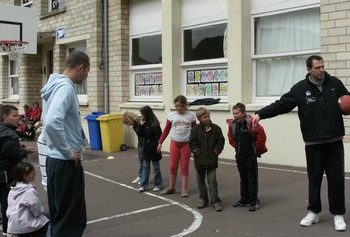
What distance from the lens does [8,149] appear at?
521cm

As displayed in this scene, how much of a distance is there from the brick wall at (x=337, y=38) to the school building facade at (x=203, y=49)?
20 mm

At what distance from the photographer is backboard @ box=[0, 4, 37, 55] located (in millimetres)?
12414

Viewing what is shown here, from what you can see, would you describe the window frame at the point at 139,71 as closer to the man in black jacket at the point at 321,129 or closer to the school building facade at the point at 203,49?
the school building facade at the point at 203,49

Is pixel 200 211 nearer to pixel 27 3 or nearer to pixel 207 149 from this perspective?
pixel 207 149

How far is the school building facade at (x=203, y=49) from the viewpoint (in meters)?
9.60

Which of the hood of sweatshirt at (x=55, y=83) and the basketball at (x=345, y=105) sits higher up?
the hood of sweatshirt at (x=55, y=83)

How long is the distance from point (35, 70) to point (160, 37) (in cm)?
844

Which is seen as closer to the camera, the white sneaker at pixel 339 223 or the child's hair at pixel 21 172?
the child's hair at pixel 21 172

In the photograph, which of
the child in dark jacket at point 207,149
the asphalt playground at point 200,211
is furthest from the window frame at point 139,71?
the child in dark jacket at point 207,149

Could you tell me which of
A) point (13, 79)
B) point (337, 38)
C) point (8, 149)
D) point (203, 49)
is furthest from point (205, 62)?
point (13, 79)

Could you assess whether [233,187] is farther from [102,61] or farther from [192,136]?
[102,61]

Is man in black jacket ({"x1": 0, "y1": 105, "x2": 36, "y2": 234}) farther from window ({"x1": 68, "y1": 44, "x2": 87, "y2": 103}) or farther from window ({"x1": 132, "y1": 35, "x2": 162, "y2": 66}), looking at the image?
window ({"x1": 68, "y1": 44, "x2": 87, "y2": 103})

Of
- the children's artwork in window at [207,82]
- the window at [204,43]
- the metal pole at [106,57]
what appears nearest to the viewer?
the children's artwork in window at [207,82]

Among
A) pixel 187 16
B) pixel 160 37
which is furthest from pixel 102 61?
pixel 187 16
